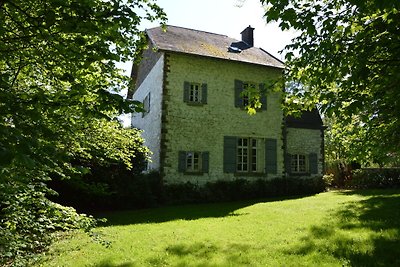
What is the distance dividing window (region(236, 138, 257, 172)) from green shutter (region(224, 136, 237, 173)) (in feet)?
1.44

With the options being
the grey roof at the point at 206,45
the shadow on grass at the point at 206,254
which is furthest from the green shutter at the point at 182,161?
the shadow on grass at the point at 206,254

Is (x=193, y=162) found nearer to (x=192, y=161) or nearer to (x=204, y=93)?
(x=192, y=161)

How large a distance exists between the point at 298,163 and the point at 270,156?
2.20 m

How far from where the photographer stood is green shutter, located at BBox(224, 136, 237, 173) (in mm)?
16172

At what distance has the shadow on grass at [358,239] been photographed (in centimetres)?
550

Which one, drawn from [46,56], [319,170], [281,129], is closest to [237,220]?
[46,56]

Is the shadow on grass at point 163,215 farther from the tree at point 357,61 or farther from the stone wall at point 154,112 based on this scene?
the tree at point 357,61

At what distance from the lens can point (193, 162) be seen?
1577 cm

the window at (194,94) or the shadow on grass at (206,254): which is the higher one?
the window at (194,94)

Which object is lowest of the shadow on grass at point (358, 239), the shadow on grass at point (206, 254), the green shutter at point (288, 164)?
the shadow on grass at point (206, 254)

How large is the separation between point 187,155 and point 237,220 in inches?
249

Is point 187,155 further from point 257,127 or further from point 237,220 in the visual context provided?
point 237,220

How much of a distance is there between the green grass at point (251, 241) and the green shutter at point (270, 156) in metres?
6.68

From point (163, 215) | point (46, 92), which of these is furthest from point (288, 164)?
point (46, 92)
